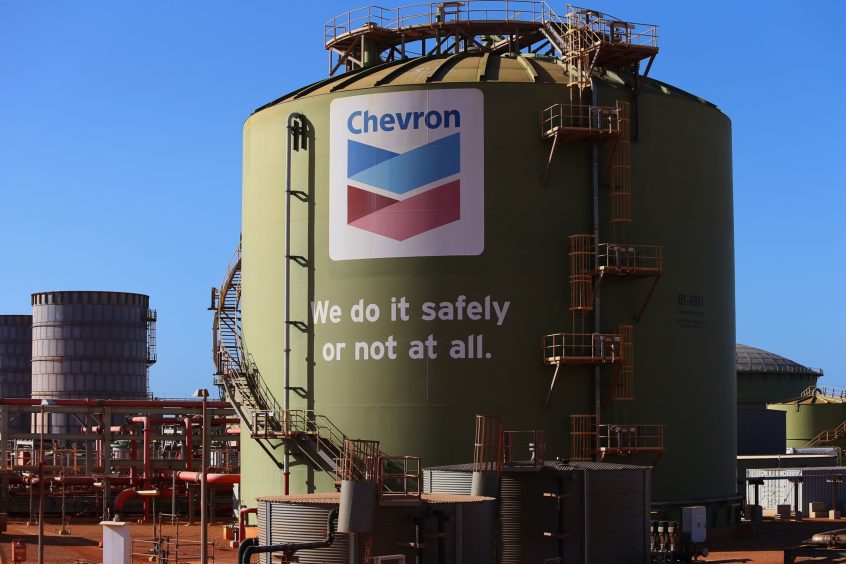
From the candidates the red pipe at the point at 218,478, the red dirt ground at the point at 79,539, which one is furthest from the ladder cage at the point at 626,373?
the red pipe at the point at 218,478

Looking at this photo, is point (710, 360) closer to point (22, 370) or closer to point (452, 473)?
point (452, 473)

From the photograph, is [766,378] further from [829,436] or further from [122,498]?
[122,498]

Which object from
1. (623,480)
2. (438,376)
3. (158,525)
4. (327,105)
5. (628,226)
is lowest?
(158,525)

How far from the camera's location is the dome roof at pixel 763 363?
8556 centimetres

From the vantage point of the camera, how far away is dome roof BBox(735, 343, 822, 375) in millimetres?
85562

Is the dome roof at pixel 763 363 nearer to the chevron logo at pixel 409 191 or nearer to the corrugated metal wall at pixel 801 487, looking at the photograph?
the corrugated metal wall at pixel 801 487

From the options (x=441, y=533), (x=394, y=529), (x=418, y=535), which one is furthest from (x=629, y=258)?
(x=394, y=529)

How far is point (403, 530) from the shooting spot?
1098 inches

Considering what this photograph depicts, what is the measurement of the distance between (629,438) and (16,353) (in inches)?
2526

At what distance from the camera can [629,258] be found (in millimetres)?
40719

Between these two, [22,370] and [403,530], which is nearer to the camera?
[403,530]

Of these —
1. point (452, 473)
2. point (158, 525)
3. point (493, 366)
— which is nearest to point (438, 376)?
point (493, 366)

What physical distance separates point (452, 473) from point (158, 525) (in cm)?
2306

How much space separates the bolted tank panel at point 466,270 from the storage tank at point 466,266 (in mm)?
55
